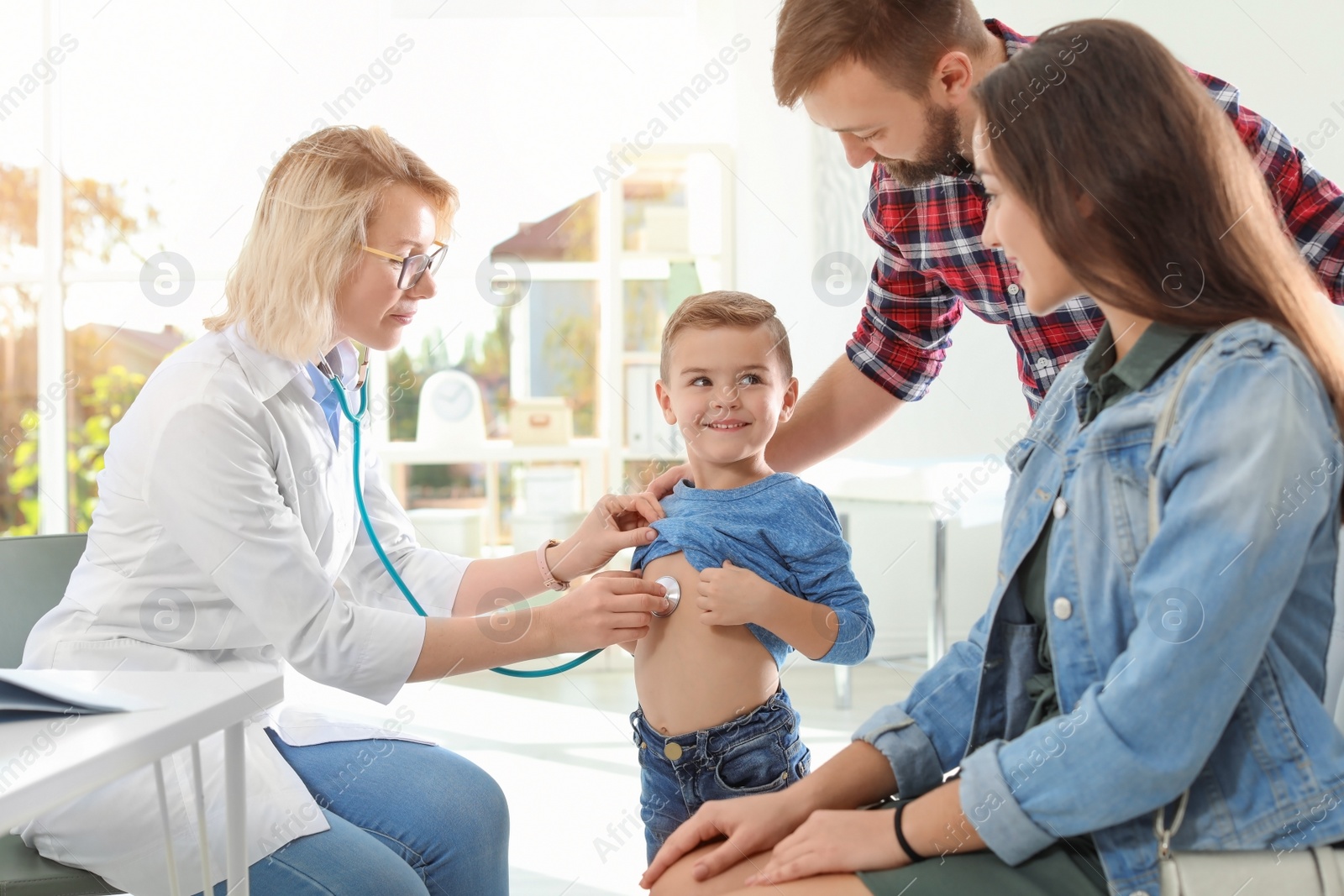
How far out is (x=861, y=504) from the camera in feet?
11.7

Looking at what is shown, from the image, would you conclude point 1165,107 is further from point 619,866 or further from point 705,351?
point 619,866

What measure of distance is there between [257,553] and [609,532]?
1.70 ft

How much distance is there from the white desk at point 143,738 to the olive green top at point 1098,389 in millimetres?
754

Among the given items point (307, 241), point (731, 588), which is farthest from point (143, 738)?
point (307, 241)

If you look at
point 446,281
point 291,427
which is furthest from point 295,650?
point 446,281

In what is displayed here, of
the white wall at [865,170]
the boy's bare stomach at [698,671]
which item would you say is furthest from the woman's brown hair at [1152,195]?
the white wall at [865,170]

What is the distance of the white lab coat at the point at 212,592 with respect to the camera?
4.37 ft

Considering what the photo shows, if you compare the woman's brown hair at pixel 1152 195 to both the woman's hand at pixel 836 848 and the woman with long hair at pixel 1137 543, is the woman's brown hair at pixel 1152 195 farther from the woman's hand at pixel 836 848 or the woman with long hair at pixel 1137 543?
Result: the woman's hand at pixel 836 848

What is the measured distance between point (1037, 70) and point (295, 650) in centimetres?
112

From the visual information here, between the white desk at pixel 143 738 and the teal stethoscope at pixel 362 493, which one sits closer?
the white desk at pixel 143 738

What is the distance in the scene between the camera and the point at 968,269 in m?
1.82

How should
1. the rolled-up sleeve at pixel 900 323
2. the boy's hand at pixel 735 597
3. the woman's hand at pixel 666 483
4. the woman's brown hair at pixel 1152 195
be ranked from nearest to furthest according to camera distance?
the woman's brown hair at pixel 1152 195, the boy's hand at pixel 735 597, the woman's hand at pixel 666 483, the rolled-up sleeve at pixel 900 323

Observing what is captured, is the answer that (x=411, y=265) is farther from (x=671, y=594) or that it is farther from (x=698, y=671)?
(x=698, y=671)

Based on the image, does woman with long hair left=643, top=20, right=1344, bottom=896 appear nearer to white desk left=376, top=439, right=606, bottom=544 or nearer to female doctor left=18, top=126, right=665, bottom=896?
female doctor left=18, top=126, right=665, bottom=896
